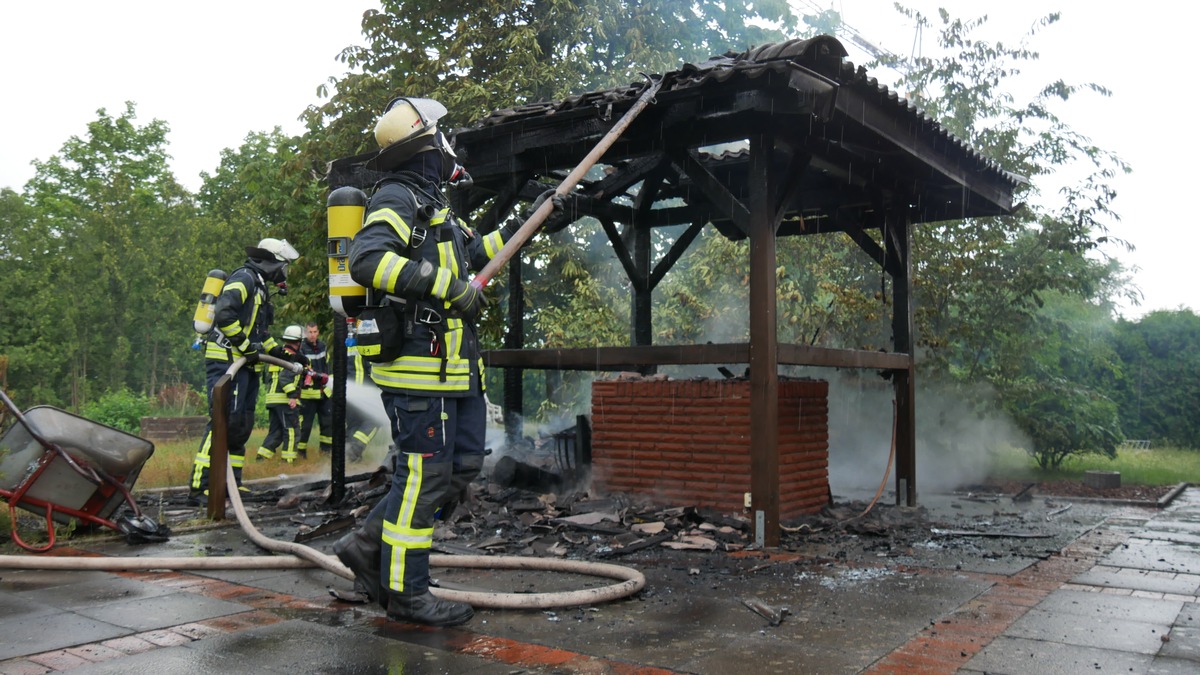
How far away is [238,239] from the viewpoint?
27.0m

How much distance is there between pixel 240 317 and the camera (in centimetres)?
802

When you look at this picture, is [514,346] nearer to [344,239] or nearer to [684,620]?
[344,239]

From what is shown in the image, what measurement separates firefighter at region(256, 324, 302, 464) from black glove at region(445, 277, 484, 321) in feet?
30.1

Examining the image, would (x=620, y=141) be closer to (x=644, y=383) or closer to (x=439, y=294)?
(x=644, y=383)

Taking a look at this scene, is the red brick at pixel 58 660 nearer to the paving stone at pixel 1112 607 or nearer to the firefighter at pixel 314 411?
the paving stone at pixel 1112 607

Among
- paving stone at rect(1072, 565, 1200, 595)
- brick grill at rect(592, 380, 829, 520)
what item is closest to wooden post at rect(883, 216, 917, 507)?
brick grill at rect(592, 380, 829, 520)

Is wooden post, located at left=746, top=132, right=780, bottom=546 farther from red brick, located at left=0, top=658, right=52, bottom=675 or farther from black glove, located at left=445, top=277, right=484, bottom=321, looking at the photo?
red brick, located at left=0, top=658, right=52, bottom=675

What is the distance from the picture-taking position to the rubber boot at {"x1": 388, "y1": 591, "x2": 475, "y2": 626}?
4188mm

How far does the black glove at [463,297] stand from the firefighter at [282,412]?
918cm

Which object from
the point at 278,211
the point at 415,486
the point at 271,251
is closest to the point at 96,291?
the point at 278,211

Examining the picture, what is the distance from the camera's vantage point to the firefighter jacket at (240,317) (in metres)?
7.90

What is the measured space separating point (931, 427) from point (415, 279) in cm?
1026

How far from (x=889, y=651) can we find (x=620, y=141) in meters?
4.59

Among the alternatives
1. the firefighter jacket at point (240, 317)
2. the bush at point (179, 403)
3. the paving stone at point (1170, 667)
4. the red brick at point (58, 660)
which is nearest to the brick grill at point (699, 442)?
the firefighter jacket at point (240, 317)
